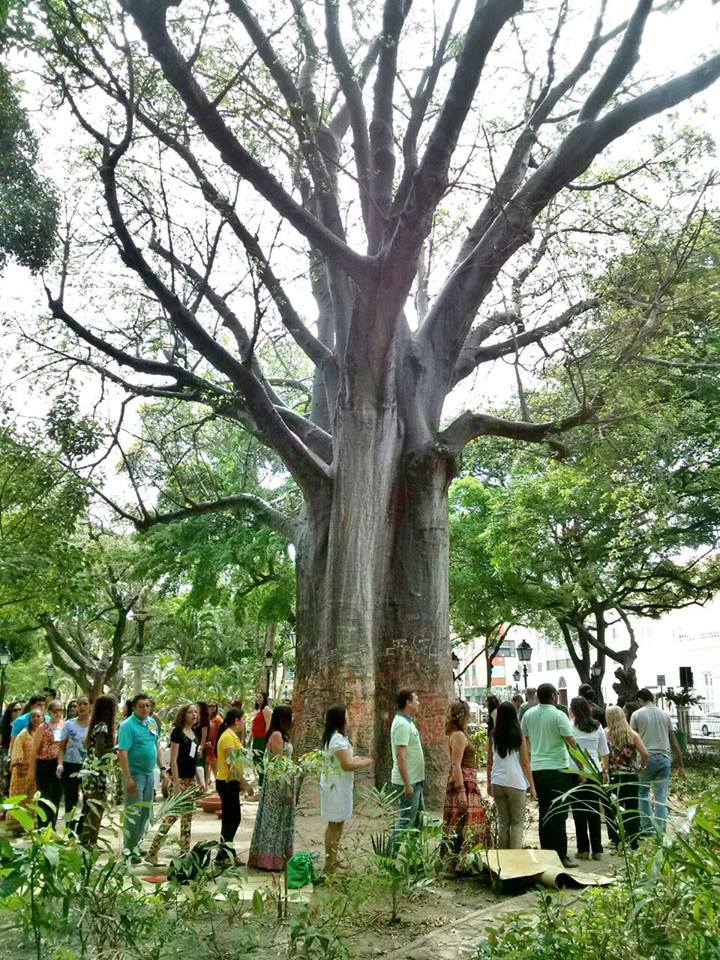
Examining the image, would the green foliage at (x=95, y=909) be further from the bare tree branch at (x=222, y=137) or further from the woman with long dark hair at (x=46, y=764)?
the bare tree branch at (x=222, y=137)

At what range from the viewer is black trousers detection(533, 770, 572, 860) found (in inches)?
311

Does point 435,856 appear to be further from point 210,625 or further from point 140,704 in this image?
point 210,625

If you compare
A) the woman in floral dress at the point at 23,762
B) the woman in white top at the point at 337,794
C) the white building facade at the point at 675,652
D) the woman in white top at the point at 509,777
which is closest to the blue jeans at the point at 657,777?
the woman in white top at the point at 509,777

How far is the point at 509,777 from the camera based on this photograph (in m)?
7.57

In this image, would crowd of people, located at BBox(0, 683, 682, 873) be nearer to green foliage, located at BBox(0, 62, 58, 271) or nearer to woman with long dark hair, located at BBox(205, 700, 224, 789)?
woman with long dark hair, located at BBox(205, 700, 224, 789)

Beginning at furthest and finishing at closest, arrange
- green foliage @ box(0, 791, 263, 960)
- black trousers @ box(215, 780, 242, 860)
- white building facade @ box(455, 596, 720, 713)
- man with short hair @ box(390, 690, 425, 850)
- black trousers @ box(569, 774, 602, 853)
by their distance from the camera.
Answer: white building facade @ box(455, 596, 720, 713) < black trousers @ box(569, 774, 602, 853) < black trousers @ box(215, 780, 242, 860) < man with short hair @ box(390, 690, 425, 850) < green foliage @ box(0, 791, 263, 960)

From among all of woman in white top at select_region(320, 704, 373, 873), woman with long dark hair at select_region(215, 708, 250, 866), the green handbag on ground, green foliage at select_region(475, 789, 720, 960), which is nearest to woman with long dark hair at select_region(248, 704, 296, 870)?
woman in white top at select_region(320, 704, 373, 873)

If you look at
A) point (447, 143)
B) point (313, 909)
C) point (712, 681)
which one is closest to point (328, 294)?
point (447, 143)

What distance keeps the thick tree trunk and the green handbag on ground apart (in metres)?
2.44

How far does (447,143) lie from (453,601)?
18079 millimetres

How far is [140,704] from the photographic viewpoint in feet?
25.7

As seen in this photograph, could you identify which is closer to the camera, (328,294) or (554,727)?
(554,727)

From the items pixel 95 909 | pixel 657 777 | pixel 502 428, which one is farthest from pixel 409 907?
pixel 502 428

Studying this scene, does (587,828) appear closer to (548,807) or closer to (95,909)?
(548,807)
